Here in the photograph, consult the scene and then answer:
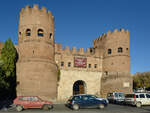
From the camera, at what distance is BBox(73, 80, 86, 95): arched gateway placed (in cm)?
3372

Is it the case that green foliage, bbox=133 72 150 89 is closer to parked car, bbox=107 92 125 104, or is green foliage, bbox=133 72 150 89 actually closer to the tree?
parked car, bbox=107 92 125 104

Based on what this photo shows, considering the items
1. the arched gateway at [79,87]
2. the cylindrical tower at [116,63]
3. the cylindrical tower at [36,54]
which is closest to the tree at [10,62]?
the cylindrical tower at [36,54]

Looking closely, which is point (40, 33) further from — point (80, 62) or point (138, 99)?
point (138, 99)

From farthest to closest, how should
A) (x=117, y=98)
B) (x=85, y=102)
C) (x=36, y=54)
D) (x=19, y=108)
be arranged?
1. (x=36, y=54)
2. (x=117, y=98)
3. (x=85, y=102)
4. (x=19, y=108)

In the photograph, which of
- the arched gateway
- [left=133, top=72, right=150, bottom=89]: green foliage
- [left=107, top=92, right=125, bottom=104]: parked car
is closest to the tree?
the arched gateway

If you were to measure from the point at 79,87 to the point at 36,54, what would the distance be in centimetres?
1160

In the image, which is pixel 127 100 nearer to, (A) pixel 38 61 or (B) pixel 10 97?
(A) pixel 38 61

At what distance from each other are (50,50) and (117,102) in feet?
42.7

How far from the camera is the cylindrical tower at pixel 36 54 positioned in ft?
83.1

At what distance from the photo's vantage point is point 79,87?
33.8 metres

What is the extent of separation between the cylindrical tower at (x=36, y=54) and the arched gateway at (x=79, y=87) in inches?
Result: 281

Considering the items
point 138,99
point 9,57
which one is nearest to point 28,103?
point 9,57

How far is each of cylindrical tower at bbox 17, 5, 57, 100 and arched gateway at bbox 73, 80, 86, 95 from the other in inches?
281

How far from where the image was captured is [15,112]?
52.2 ft
